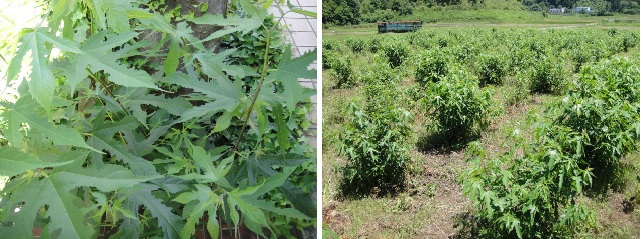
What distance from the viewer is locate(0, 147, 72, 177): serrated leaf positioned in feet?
1.67

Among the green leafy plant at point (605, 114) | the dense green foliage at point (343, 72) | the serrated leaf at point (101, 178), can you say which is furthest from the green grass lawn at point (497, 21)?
the serrated leaf at point (101, 178)

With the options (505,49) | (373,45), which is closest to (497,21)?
(505,49)

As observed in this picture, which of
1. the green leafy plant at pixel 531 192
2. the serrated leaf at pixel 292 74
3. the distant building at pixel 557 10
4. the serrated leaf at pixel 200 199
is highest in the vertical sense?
the distant building at pixel 557 10

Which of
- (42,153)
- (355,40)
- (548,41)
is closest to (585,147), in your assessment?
(548,41)

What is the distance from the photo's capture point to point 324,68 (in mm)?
1934

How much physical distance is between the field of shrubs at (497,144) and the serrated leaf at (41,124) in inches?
50.7

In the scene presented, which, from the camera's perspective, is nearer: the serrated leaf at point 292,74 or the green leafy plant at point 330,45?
the serrated leaf at point 292,74

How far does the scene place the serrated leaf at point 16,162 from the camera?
51 cm

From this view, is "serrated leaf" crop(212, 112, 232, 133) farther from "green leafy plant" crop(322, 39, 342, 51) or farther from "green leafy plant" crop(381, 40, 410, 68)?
"green leafy plant" crop(381, 40, 410, 68)

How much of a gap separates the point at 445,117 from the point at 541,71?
1.65ft

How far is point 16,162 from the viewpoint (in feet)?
1.70

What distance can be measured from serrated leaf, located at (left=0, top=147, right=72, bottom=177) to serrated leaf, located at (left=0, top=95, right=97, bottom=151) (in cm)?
4

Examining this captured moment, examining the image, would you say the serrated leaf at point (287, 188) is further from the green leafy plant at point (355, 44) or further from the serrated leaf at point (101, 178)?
the green leafy plant at point (355, 44)

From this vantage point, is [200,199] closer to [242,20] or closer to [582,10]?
[242,20]
